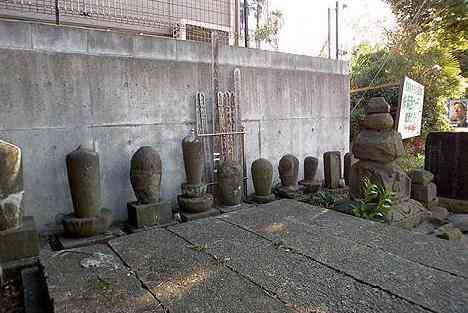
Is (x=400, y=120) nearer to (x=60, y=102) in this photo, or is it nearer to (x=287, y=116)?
(x=287, y=116)

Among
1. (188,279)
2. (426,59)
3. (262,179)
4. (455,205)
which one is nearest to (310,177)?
(262,179)

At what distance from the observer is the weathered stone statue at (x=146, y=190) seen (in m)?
3.63

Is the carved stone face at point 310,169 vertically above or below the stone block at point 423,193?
above

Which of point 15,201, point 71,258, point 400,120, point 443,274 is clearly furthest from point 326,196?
point 15,201

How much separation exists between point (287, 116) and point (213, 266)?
12.1 feet

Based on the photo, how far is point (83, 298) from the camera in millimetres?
2113

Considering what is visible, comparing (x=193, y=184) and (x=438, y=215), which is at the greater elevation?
(x=193, y=184)

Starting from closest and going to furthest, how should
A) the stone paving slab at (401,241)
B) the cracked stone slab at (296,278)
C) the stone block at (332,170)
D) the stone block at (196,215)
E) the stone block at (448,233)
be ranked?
the cracked stone slab at (296,278), the stone paving slab at (401,241), the stone block at (448,233), the stone block at (196,215), the stone block at (332,170)

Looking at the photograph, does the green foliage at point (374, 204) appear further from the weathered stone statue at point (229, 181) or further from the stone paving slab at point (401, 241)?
the weathered stone statue at point (229, 181)

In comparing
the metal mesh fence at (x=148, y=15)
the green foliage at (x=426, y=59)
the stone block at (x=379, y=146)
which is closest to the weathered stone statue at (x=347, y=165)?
the stone block at (x=379, y=146)

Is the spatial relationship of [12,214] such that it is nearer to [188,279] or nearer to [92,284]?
[92,284]

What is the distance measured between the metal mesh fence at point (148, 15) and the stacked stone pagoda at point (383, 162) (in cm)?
284

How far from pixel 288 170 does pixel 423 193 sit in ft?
7.00

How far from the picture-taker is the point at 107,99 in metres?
3.80
